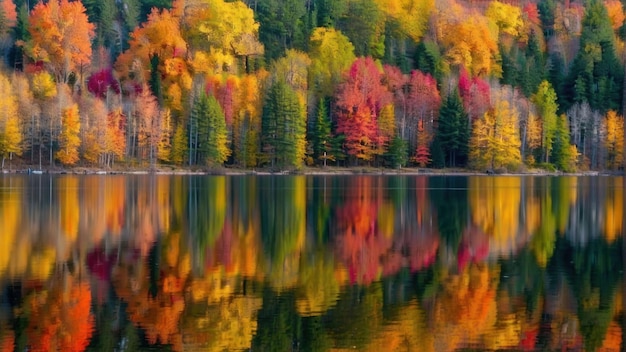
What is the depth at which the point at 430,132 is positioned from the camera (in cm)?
11144

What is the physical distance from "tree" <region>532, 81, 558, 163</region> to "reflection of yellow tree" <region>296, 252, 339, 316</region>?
88497 millimetres

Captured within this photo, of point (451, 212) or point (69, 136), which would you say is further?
point (69, 136)

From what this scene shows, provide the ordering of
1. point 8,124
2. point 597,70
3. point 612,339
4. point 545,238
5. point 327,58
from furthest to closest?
point 597,70 → point 327,58 → point 8,124 → point 545,238 → point 612,339

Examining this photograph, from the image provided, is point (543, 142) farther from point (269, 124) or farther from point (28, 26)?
point (28, 26)

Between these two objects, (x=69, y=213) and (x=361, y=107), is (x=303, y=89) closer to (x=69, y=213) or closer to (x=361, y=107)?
(x=361, y=107)

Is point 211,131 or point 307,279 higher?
point 211,131

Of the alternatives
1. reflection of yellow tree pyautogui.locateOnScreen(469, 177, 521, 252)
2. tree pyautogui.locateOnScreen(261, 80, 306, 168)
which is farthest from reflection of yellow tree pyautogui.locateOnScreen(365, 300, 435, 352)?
tree pyautogui.locateOnScreen(261, 80, 306, 168)

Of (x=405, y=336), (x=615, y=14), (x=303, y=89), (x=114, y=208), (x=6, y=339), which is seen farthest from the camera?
(x=615, y=14)

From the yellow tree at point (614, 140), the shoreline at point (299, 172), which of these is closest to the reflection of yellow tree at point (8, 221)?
the shoreline at point (299, 172)

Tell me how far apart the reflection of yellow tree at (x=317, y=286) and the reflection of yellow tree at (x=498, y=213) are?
25.5ft

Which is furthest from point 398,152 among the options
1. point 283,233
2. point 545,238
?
point 283,233

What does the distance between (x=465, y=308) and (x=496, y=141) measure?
8859 cm

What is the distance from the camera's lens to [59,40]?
112 metres

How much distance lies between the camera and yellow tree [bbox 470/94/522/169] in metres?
109
